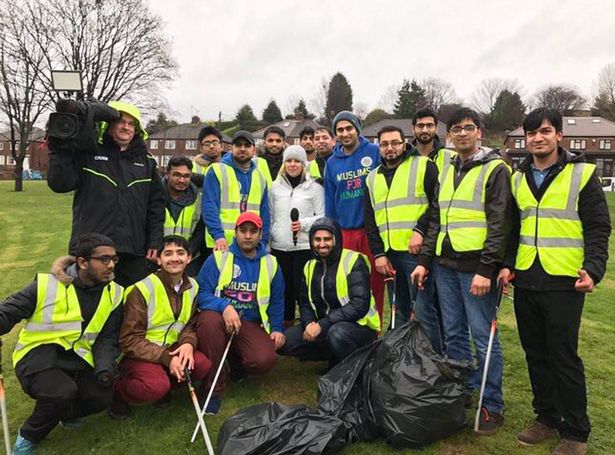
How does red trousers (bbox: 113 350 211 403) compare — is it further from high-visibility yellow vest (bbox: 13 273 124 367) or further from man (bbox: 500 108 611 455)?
man (bbox: 500 108 611 455)

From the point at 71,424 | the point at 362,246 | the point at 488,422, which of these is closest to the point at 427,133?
the point at 362,246

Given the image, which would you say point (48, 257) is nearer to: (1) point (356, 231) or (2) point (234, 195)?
(2) point (234, 195)

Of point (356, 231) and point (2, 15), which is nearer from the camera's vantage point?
point (356, 231)

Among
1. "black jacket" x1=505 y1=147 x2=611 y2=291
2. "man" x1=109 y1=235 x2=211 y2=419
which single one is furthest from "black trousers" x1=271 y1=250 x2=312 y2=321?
"black jacket" x1=505 y1=147 x2=611 y2=291

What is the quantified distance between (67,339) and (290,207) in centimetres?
241

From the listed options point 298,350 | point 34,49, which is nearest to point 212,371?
point 298,350

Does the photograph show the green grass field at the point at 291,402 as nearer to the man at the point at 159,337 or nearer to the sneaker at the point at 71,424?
the sneaker at the point at 71,424

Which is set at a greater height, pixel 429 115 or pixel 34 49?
pixel 34 49

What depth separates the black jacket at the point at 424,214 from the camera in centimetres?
371

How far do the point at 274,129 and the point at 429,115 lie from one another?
168cm

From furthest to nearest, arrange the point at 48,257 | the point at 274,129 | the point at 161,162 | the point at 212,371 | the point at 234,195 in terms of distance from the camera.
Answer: the point at 161,162, the point at 48,257, the point at 274,129, the point at 234,195, the point at 212,371

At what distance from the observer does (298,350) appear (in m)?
4.39

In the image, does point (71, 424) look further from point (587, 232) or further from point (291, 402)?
point (587, 232)

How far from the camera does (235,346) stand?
13.6ft
